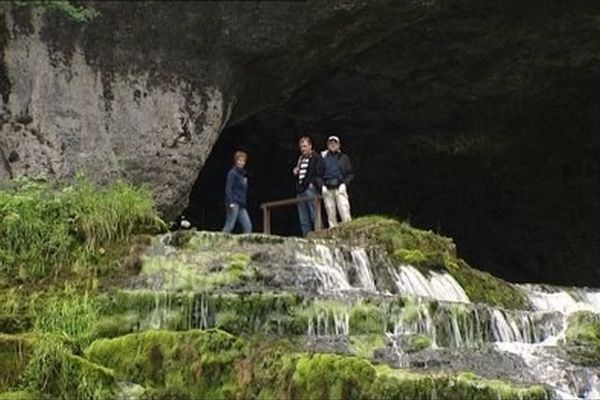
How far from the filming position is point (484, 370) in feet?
23.7

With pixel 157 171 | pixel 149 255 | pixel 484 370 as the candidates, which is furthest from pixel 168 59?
pixel 484 370

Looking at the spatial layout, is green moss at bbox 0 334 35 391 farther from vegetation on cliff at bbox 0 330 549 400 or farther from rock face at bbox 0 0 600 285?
rock face at bbox 0 0 600 285

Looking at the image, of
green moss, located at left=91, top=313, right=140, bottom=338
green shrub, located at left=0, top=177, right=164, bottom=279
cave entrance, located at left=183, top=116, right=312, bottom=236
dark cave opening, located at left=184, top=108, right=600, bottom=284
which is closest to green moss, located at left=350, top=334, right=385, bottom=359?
green moss, located at left=91, top=313, right=140, bottom=338

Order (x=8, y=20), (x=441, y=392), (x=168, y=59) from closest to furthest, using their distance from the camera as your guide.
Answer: (x=441, y=392) → (x=8, y=20) → (x=168, y=59)

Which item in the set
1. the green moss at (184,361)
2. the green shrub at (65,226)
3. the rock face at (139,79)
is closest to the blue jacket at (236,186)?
the rock face at (139,79)

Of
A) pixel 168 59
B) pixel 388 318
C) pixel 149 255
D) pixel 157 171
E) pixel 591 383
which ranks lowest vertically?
pixel 591 383

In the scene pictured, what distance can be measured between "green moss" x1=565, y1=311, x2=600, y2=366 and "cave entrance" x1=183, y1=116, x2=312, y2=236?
9.41m

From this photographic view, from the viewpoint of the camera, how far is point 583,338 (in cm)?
795

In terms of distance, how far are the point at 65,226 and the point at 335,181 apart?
4029mm

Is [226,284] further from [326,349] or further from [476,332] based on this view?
[476,332]

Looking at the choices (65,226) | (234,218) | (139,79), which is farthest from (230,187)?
(65,226)

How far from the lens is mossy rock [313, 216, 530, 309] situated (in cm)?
1016

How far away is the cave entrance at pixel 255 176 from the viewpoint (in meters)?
17.5

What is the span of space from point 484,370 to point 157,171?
20.1 feet
